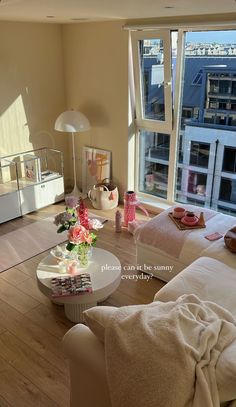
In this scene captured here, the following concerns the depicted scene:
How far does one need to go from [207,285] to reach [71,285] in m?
0.94

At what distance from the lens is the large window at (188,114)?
12.1 ft

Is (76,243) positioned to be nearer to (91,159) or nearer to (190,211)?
(190,211)

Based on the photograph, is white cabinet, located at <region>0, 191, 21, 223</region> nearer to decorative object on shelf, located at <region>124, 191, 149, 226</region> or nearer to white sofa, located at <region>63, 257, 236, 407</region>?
decorative object on shelf, located at <region>124, 191, 149, 226</region>

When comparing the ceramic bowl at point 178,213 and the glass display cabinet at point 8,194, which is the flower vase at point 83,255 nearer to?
the ceramic bowl at point 178,213

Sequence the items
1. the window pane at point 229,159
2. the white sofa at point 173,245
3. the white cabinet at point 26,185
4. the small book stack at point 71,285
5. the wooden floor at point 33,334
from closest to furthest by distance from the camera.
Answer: the wooden floor at point 33,334 → the small book stack at point 71,285 → the white sofa at point 173,245 → the window pane at point 229,159 → the white cabinet at point 26,185

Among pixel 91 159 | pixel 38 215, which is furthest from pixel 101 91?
pixel 38 215

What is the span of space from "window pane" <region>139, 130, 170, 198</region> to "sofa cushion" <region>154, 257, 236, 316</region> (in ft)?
7.18

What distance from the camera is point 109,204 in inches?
181

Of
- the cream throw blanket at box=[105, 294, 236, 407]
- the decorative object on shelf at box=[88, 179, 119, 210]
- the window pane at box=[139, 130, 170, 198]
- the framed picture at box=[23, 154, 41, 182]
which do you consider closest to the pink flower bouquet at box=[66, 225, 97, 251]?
the cream throw blanket at box=[105, 294, 236, 407]

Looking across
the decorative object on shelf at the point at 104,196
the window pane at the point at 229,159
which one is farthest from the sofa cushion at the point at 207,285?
the decorative object on shelf at the point at 104,196

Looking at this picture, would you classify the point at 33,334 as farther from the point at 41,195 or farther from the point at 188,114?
the point at 188,114

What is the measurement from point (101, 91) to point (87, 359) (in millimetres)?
3641

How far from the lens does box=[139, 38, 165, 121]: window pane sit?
397cm

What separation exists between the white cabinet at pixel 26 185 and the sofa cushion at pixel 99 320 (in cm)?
282
